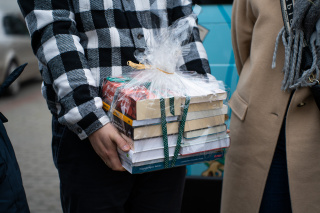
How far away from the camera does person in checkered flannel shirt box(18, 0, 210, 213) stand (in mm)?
1196

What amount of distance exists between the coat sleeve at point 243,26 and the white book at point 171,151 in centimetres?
66

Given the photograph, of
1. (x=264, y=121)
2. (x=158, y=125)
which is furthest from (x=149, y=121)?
(x=264, y=121)

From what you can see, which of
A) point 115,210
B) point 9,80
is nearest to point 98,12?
point 9,80

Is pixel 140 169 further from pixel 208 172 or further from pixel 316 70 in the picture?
pixel 208 172

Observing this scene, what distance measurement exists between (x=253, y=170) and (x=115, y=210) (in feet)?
2.41

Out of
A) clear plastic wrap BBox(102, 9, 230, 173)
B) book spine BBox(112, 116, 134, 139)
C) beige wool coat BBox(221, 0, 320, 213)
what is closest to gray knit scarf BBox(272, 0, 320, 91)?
Result: beige wool coat BBox(221, 0, 320, 213)

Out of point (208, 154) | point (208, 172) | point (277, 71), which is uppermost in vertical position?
point (277, 71)

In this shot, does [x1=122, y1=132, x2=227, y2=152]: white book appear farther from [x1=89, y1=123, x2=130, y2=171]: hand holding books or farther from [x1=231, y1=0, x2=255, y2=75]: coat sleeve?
[x1=231, y1=0, x2=255, y2=75]: coat sleeve

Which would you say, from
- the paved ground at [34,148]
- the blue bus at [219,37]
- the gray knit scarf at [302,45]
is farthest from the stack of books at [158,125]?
the paved ground at [34,148]

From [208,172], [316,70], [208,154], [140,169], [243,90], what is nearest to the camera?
[140,169]

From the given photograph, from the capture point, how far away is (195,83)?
1.33 metres

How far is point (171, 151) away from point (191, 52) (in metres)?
0.47

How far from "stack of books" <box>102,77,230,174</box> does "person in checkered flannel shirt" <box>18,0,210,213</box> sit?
5 cm

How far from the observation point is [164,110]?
1179 mm
